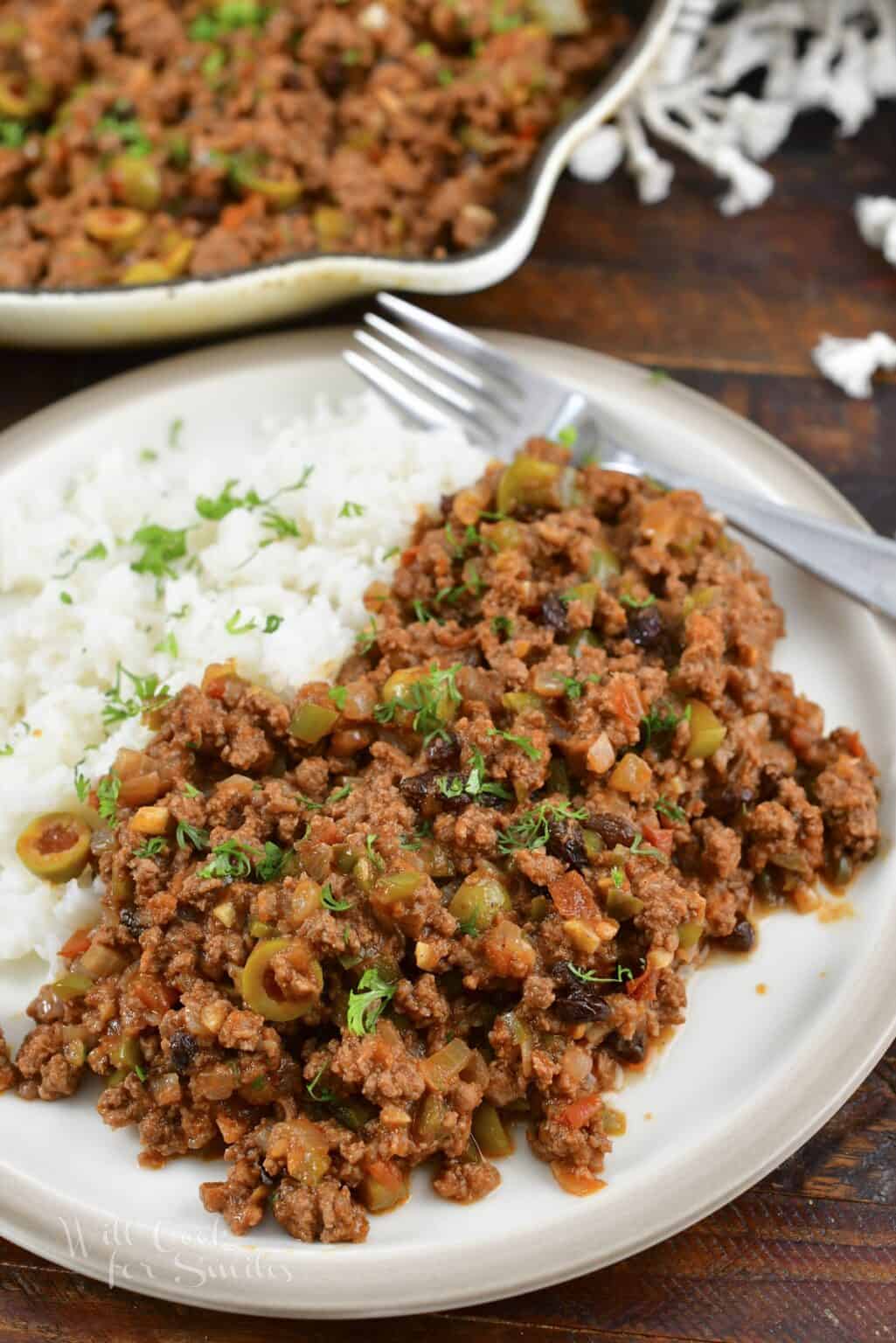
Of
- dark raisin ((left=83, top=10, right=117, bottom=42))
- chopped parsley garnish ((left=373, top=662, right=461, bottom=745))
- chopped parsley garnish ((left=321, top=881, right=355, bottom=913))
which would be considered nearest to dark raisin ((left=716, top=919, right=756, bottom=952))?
chopped parsley garnish ((left=373, top=662, right=461, bottom=745))

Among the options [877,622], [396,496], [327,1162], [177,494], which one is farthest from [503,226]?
[327,1162]

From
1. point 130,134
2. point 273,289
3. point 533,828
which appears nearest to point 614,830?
point 533,828

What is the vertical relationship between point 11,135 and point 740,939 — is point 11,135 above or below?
above

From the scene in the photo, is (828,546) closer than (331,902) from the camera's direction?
No

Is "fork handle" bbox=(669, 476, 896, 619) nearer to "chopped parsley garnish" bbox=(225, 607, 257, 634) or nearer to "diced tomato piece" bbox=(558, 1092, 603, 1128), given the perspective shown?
"chopped parsley garnish" bbox=(225, 607, 257, 634)

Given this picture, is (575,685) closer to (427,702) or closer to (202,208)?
(427,702)

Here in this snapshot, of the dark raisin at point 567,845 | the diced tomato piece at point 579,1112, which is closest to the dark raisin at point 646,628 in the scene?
the dark raisin at point 567,845

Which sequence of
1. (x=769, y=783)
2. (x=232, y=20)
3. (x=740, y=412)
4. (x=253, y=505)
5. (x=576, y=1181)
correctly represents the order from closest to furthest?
(x=576, y=1181)
(x=769, y=783)
(x=253, y=505)
(x=740, y=412)
(x=232, y=20)

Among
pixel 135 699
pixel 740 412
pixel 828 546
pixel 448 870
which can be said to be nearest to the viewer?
pixel 448 870
